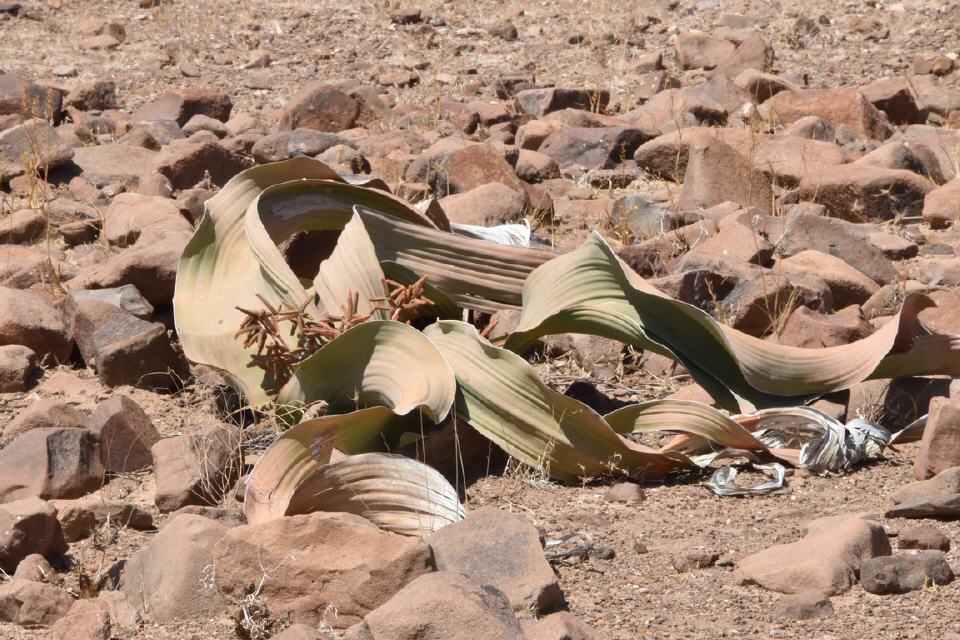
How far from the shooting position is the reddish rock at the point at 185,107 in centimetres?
778

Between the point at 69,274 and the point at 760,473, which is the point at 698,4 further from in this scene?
the point at 760,473

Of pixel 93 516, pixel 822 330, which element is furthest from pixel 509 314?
pixel 93 516

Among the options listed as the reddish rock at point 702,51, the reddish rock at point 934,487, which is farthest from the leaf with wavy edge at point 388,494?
the reddish rock at point 702,51

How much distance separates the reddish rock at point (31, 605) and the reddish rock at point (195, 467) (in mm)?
587

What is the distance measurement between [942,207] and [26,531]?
3.93 metres

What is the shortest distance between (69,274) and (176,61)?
5554 mm

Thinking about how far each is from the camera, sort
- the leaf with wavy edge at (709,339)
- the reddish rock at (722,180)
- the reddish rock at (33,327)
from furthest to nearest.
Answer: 1. the reddish rock at (722,180)
2. the reddish rock at (33,327)
3. the leaf with wavy edge at (709,339)

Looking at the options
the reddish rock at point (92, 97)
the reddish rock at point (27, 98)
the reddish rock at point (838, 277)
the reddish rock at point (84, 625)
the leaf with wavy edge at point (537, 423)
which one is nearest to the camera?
the reddish rock at point (84, 625)

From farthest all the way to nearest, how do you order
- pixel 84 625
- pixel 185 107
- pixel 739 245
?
1. pixel 185 107
2. pixel 739 245
3. pixel 84 625

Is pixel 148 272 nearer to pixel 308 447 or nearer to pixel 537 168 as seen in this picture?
pixel 308 447

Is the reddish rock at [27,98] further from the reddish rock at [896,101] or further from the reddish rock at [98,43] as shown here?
the reddish rock at [896,101]

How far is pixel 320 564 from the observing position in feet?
7.63

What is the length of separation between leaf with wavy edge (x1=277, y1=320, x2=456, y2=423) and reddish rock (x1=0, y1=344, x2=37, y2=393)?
916mm

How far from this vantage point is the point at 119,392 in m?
3.76
